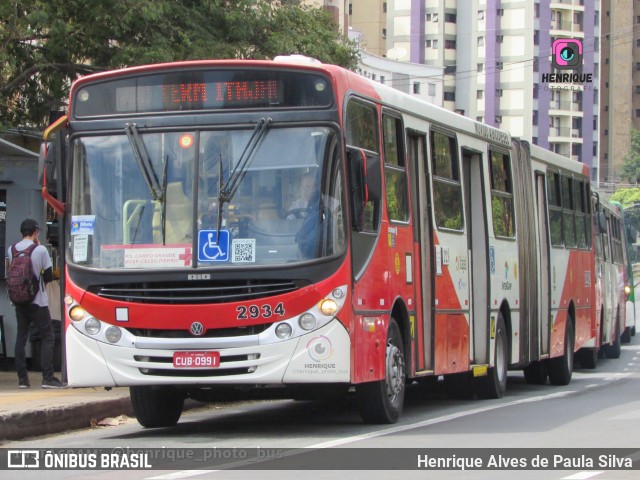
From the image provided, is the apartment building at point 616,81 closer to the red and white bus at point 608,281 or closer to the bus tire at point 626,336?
the bus tire at point 626,336

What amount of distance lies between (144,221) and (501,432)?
11.8ft

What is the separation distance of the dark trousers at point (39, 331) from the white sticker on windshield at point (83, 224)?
4361mm

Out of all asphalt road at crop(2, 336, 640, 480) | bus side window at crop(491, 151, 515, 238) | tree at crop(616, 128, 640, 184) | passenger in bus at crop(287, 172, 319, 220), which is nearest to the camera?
asphalt road at crop(2, 336, 640, 480)

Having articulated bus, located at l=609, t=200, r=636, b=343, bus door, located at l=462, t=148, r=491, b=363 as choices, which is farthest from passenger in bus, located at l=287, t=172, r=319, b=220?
articulated bus, located at l=609, t=200, r=636, b=343

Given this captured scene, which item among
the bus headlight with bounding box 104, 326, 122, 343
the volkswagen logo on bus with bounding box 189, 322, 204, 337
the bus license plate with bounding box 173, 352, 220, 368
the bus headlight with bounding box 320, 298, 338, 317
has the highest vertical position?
the bus headlight with bounding box 320, 298, 338, 317

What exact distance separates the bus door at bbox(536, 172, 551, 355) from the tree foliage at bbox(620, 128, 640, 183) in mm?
105397

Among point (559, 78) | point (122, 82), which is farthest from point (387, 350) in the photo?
point (559, 78)

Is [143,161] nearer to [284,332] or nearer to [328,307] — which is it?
[284,332]

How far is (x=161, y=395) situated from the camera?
12.8 m

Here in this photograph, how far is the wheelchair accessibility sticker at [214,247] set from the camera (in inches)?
444

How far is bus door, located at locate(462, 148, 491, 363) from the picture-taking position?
622 inches

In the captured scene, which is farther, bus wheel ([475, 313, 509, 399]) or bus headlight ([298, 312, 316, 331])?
bus wheel ([475, 313, 509, 399])

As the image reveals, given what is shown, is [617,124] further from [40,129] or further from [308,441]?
[308,441]

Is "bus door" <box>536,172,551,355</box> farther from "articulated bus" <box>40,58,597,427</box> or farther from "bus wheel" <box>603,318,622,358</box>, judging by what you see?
"bus wheel" <box>603,318,622,358</box>
